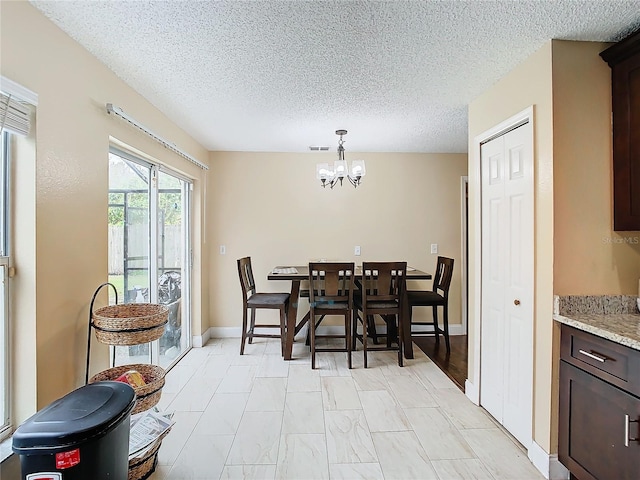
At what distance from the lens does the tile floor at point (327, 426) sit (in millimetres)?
1951

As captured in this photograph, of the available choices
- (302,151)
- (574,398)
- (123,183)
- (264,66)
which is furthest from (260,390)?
(302,151)

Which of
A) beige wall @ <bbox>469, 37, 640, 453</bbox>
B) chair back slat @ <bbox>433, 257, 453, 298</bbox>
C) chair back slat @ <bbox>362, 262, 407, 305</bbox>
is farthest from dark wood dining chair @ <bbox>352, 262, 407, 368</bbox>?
Answer: beige wall @ <bbox>469, 37, 640, 453</bbox>

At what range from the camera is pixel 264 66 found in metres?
2.16

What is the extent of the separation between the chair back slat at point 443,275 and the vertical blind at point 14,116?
3652 millimetres

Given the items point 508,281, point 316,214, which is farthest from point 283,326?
point 508,281

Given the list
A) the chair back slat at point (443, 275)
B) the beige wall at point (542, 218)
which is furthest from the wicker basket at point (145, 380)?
the chair back slat at point (443, 275)

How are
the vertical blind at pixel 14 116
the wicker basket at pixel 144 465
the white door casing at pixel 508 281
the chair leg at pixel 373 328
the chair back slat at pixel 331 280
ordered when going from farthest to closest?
the chair leg at pixel 373 328 < the chair back slat at pixel 331 280 < the white door casing at pixel 508 281 < the wicker basket at pixel 144 465 < the vertical blind at pixel 14 116

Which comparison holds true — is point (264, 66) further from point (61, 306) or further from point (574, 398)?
point (574, 398)

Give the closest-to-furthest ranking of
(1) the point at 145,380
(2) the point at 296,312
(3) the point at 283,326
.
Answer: (1) the point at 145,380 < (2) the point at 296,312 < (3) the point at 283,326

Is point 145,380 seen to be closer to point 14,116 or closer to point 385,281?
point 14,116

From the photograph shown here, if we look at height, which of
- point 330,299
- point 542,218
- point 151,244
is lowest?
point 330,299

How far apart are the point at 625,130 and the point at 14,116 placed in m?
2.91

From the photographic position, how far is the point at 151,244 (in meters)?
3.06

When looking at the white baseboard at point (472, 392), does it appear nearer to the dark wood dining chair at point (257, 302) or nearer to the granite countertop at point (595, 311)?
the granite countertop at point (595, 311)
